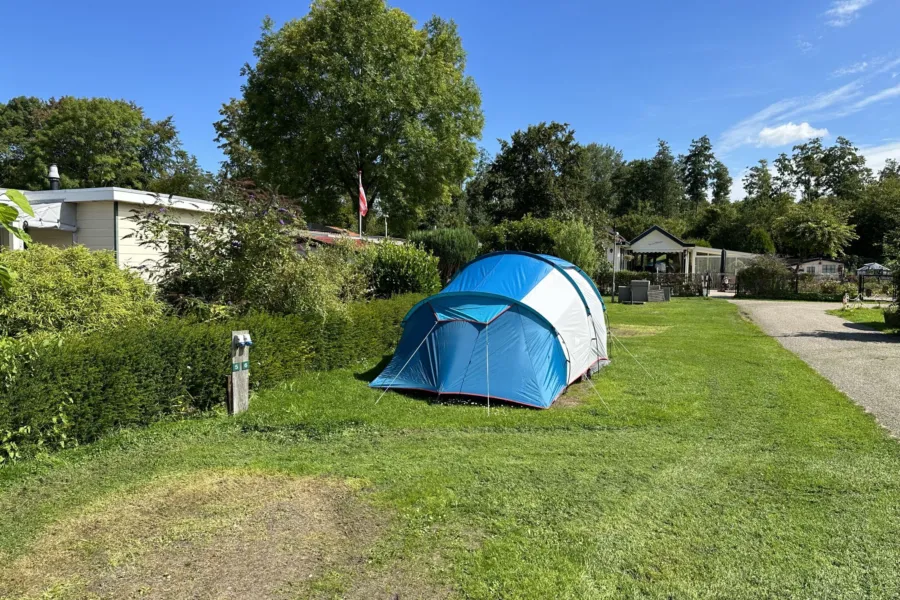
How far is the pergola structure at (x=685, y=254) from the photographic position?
31.6m

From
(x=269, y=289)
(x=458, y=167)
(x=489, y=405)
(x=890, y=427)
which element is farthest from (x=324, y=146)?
(x=890, y=427)

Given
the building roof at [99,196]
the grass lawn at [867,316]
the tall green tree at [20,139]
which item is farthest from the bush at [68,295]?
the tall green tree at [20,139]

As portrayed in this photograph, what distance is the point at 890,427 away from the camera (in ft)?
19.2

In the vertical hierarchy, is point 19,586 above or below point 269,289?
below

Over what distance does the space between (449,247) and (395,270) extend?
6.27 meters

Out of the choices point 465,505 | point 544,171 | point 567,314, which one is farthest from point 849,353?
point 544,171

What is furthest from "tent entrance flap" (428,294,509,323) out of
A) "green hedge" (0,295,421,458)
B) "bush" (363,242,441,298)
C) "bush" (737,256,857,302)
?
"bush" (737,256,857,302)

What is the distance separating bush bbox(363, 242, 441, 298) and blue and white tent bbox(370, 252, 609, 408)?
3.91m

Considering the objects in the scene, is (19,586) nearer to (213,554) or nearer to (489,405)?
(213,554)

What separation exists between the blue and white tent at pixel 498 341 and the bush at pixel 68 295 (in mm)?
3132

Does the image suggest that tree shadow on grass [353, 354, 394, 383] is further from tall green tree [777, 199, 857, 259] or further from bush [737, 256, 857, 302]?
tall green tree [777, 199, 857, 259]

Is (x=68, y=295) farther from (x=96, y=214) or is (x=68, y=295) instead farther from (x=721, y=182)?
(x=721, y=182)

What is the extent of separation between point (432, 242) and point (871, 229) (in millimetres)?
37791

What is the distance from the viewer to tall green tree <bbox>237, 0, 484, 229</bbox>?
20.6m
